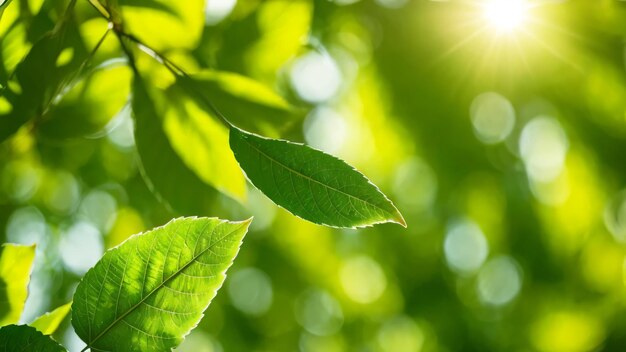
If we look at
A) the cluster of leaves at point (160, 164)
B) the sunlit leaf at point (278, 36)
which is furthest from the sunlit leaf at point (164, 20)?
the sunlit leaf at point (278, 36)

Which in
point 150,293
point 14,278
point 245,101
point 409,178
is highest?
point 409,178

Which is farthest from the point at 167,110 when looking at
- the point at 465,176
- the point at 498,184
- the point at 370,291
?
the point at 370,291

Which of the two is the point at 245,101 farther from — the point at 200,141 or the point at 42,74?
the point at 42,74

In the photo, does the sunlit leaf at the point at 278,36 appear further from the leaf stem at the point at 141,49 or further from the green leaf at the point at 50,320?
the green leaf at the point at 50,320

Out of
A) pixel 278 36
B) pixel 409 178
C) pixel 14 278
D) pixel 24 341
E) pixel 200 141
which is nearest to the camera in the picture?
pixel 24 341

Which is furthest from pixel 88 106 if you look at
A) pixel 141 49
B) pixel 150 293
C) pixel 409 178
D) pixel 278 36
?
pixel 409 178

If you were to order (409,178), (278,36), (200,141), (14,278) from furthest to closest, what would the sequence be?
(409,178), (278,36), (200,141), (14,278)

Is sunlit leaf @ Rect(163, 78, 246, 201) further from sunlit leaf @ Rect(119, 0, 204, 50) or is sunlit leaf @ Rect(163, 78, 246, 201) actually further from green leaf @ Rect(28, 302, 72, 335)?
green leaf @ Rect(28, 302, 72, 335)

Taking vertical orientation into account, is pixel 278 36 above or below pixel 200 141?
above
